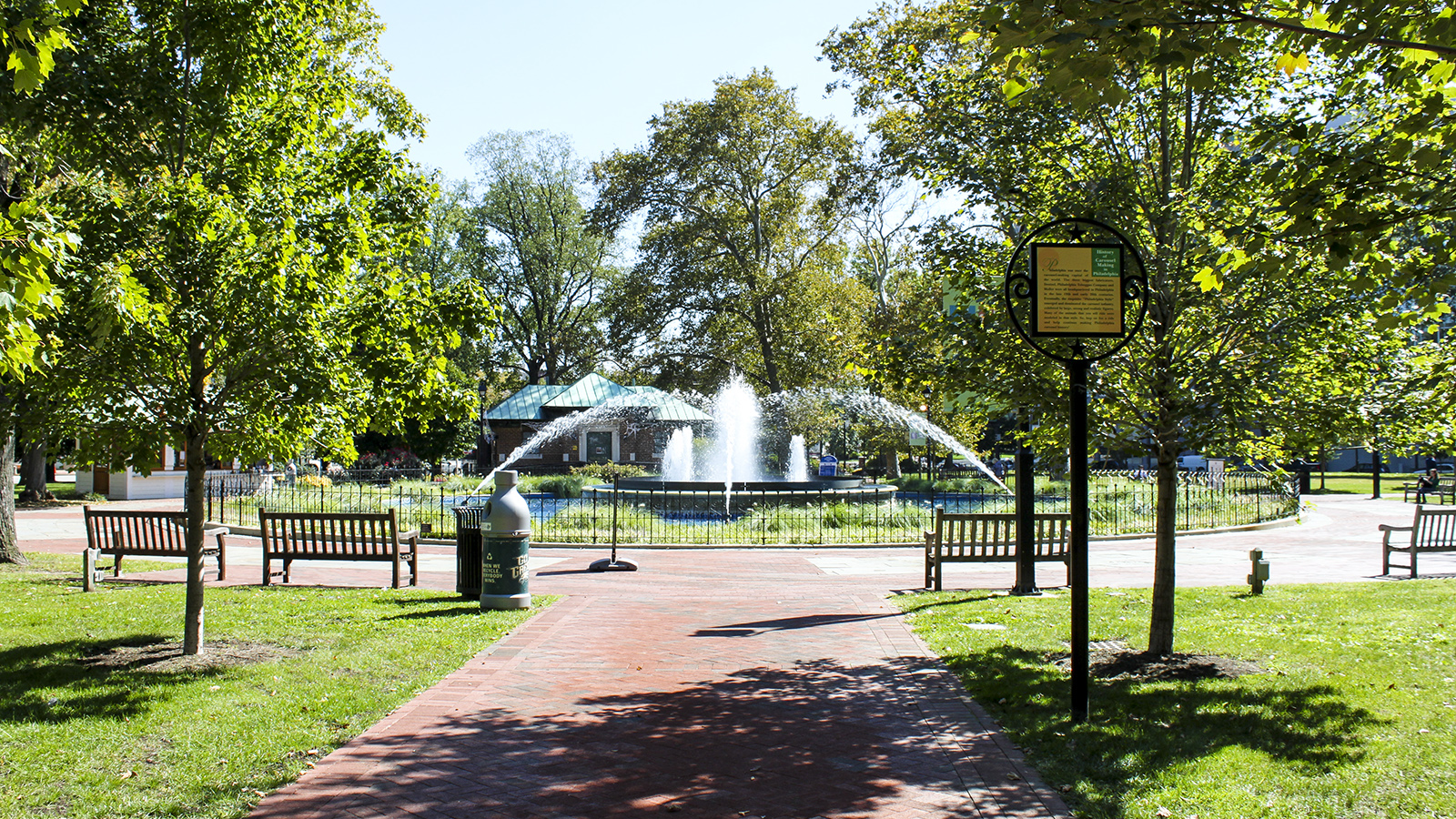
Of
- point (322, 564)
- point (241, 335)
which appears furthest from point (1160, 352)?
point (322, 564)

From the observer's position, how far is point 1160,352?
24.7ft

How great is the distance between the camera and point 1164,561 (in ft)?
25.6

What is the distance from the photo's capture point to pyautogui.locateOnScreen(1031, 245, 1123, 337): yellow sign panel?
6285 mm

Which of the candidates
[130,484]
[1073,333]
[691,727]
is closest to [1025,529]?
[1073,333]

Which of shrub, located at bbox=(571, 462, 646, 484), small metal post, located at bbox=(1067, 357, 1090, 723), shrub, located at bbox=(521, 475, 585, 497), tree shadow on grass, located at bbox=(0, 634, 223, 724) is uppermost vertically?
small metal post, located at bbox=(1067, 357, 1090, 723)

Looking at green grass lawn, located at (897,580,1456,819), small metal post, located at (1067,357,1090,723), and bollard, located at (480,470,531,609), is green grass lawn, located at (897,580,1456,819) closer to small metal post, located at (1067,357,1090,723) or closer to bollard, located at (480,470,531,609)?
small metal post, located at (1067,357,1090,723)

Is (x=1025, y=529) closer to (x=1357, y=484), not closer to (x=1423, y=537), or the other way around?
(x=1423, y=537)

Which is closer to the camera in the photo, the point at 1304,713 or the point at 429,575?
the point at 1304,713

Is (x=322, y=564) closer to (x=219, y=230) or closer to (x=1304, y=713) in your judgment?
(x=219, y=230)

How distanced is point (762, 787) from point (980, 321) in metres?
4.24

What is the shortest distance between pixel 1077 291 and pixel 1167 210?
1781 millimetres

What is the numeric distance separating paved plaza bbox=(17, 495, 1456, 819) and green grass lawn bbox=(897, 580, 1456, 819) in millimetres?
365

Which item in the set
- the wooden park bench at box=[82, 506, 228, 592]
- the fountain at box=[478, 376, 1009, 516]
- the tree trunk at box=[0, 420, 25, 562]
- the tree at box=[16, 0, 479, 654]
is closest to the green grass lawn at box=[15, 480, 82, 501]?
the fountain at box=[478, 376, 1009, 516]

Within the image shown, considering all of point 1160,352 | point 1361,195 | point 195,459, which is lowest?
point 195,459
